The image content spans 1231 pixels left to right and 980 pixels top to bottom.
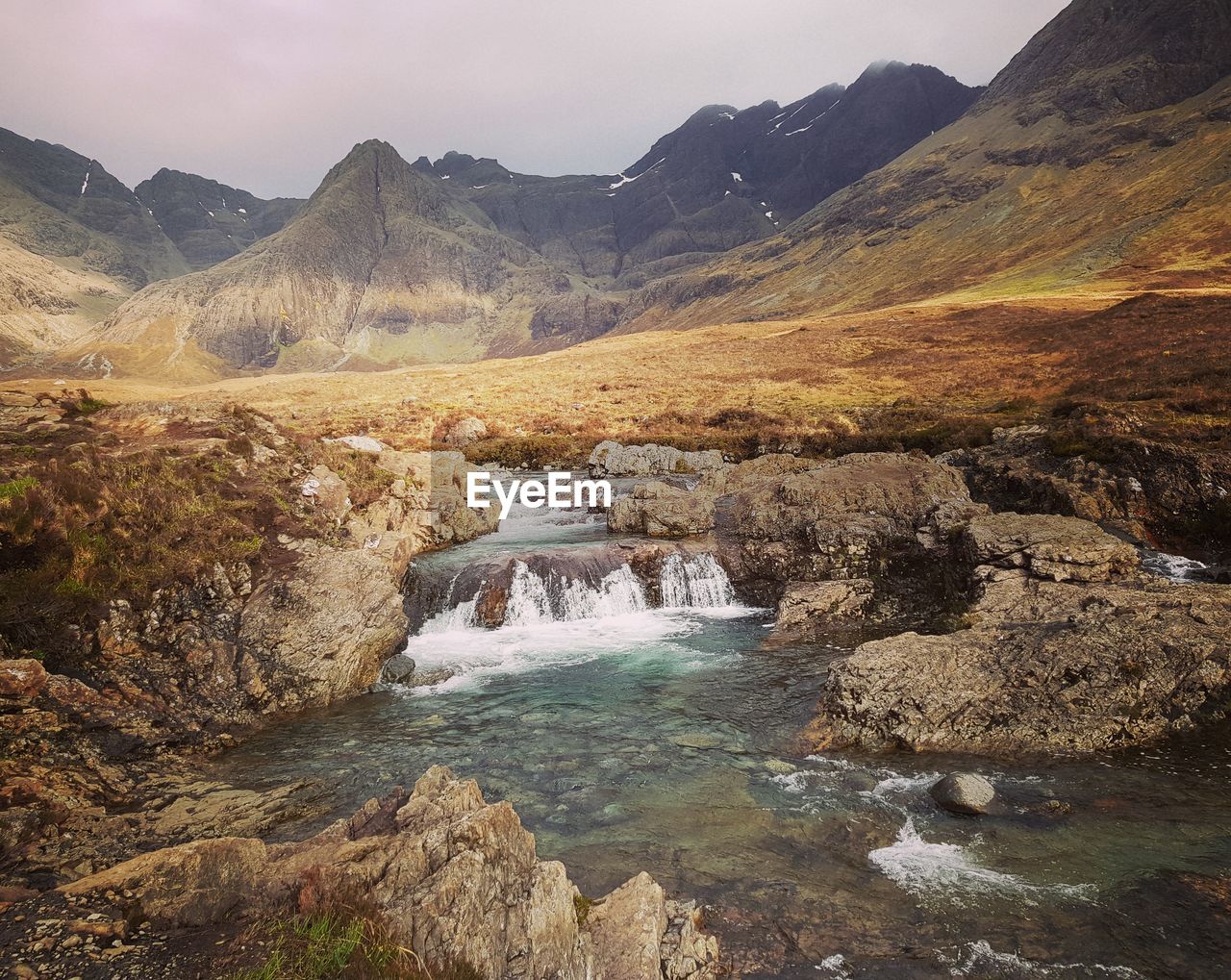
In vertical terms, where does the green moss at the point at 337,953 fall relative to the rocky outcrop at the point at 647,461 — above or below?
below

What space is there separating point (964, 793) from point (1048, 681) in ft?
14.8

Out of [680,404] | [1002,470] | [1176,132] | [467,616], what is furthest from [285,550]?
[1176,132]

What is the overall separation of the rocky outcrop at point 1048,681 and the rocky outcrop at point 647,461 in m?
33.1

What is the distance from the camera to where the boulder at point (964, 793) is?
10.8 meters

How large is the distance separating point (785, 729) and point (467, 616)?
13618mm

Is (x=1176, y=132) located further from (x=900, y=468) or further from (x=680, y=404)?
(x=900, y=468)

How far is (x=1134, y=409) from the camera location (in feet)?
106

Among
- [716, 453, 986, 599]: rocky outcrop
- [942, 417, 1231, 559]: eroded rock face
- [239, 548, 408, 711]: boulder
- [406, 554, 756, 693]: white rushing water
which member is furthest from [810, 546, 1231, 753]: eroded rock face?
[239, 548, 408, 711]: boulder

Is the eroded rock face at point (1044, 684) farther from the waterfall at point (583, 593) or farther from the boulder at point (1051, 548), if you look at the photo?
the waterfall at point (583, 593)

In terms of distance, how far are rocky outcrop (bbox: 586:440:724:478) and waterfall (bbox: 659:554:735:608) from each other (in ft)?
73.3

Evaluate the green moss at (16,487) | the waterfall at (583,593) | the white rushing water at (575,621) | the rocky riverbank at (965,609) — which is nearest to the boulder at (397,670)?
the white rushing water at (575,621)

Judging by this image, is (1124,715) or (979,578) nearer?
(1124,715)

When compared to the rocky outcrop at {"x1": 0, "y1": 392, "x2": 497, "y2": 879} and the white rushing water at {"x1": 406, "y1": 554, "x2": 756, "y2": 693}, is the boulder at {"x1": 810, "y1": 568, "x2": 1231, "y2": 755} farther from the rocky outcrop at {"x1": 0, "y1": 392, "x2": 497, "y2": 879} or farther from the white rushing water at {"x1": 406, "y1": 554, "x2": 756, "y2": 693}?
the rocky outcrop at {"x1": 0, "y1": 392, "x2": 497, "y2": 879}

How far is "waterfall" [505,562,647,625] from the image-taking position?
79.9 ft
